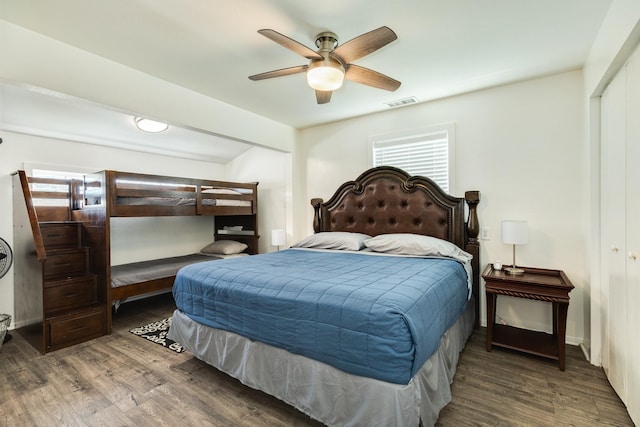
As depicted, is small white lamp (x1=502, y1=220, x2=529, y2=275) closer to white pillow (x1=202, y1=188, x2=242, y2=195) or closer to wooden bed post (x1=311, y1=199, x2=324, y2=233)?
wooden bed post (x1=311, y1=199, x2=324, y2=233)

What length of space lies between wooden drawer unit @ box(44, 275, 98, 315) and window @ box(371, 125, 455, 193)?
11.6 feet

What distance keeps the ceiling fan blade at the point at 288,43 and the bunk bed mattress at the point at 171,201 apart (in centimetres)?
268

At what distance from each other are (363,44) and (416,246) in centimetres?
179

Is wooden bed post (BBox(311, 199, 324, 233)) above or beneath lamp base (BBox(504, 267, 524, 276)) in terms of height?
above

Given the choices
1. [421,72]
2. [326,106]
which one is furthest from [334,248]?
[421,72]

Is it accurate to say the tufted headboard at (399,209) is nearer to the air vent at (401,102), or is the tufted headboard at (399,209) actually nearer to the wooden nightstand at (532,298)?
the wooden nightstand at (532,298)

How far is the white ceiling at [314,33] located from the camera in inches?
72.6

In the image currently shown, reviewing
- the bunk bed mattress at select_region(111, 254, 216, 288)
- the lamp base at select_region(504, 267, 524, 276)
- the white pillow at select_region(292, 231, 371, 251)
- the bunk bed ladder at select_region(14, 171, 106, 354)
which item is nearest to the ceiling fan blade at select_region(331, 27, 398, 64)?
the white pillow at select_region(292, 231, 371, 251)

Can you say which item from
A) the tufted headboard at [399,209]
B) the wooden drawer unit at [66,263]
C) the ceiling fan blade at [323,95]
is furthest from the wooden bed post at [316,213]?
the wooden drawer unit at [66,263]

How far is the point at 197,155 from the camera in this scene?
5.08 m

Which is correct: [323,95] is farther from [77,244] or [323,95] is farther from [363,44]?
[77,244]

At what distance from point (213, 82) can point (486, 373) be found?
11.1ft

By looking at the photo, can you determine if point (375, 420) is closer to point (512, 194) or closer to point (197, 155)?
point (512, 194)

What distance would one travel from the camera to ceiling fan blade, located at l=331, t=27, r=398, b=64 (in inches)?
68.6
